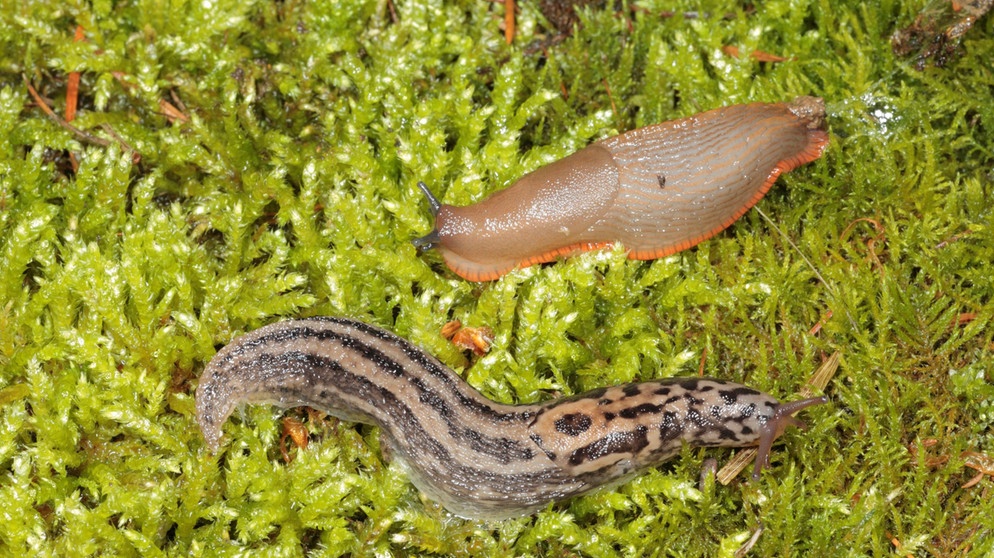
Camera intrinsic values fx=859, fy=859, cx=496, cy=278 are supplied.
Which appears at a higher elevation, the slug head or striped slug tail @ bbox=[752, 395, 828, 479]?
the slug head

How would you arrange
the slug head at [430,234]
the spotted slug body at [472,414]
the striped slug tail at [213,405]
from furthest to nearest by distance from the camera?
the slug head at [430,234], the striped slug tail at [213,405], the spotted slug body at [472,414]

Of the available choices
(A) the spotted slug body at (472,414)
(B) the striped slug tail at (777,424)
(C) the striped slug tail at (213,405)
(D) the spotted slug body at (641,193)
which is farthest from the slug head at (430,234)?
(B) the striped slug tail at (777,424)

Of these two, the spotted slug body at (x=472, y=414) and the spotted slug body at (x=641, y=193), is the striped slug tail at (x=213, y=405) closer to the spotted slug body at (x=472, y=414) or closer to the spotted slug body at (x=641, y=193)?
the spotted slug body at (x=472, y=414)

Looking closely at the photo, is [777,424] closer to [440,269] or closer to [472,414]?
[472,414]

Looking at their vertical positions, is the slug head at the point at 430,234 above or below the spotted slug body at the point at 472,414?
above

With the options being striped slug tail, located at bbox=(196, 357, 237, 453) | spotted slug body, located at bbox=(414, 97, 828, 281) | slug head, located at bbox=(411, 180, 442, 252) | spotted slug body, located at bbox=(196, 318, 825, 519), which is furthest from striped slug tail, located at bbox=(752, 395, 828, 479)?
striped slug tail, located at bbox=(196, 357, 237, 453)

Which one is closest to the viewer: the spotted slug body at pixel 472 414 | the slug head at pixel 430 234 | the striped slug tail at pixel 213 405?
the spotted slug body at pixel 472 414

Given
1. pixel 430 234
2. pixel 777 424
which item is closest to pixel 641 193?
pixel 430 234

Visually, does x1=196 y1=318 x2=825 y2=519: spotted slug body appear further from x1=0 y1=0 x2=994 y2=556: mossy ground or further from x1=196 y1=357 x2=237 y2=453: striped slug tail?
x1=0 y1=0 x2=994 y2=556: mossy ground

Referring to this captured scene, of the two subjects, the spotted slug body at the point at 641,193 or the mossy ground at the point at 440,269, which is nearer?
the mossy ground at the point at 440,269
